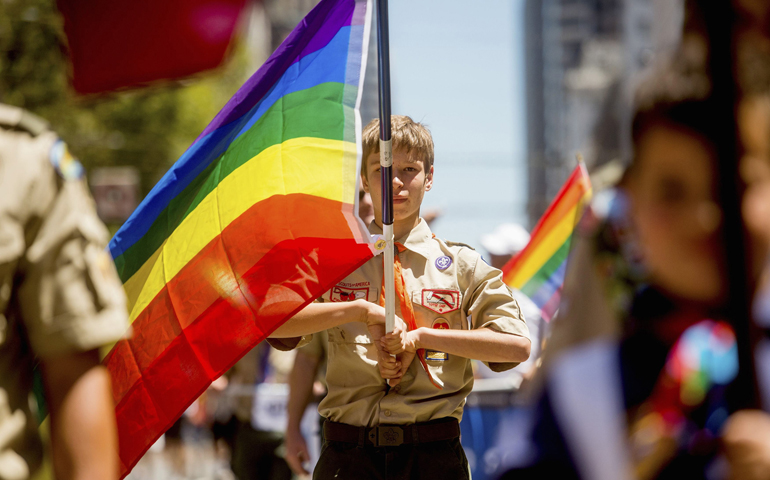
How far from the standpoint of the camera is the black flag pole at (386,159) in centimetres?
310

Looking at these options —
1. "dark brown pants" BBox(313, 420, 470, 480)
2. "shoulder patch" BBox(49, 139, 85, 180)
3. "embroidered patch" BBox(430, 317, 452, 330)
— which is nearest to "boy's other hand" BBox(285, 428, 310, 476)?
"dark brown pants" BBox(313, 420, 470, 480)

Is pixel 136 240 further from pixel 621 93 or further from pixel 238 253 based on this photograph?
pixel 621 93

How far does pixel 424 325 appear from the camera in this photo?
10.9 feet

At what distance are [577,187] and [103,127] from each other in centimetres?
2542

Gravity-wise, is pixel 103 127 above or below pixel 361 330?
below

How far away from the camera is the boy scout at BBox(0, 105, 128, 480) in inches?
63.6

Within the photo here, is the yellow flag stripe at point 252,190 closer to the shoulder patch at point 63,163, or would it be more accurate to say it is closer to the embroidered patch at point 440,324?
the embroidered patch at point 440,324

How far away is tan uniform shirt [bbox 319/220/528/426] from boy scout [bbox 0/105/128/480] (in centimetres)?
162

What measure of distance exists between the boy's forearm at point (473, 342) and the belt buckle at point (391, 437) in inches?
12.5

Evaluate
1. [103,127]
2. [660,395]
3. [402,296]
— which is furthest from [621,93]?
[103,127]

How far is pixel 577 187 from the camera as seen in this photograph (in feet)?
16.7

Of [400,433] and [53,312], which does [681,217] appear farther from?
[400,433]

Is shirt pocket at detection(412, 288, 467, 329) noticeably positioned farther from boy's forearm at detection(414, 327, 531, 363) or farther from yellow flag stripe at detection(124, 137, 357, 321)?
yellow flag stripe at detection(124, 137, 357, 321)

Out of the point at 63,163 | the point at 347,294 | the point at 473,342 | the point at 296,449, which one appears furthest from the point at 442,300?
the point at 63,163
